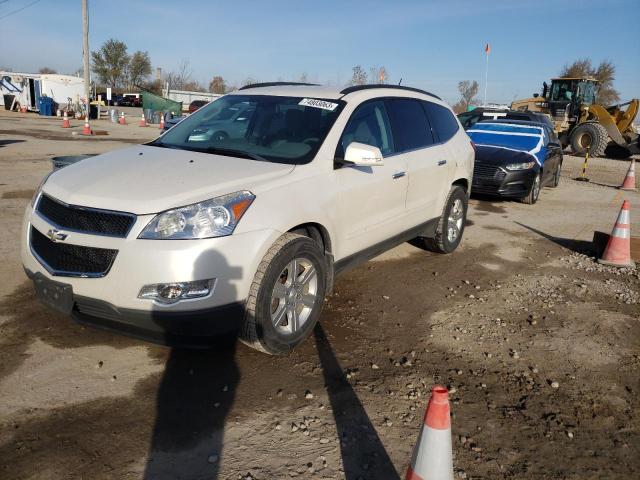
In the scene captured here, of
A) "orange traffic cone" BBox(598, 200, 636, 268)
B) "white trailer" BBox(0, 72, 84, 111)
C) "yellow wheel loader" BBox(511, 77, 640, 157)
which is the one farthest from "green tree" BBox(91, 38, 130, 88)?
"orange traffic cone" BBox(598, 200, 636, 268)

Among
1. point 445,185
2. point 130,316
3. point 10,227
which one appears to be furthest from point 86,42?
point 130,316

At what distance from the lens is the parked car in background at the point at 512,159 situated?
9.91m

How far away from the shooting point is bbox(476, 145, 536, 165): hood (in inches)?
391

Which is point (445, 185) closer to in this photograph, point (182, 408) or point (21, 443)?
point (182, 408)

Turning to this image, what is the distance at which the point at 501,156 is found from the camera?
10039mm

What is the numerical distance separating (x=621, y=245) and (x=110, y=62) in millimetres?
71701

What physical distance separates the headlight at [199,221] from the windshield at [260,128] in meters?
0.81

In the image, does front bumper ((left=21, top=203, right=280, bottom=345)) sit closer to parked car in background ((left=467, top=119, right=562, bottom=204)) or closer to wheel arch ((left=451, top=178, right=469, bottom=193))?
wheel arch ((left=451, top=178, right=469, bottom=193))

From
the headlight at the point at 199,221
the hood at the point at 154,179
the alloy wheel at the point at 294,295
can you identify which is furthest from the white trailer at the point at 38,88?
the headlight at the point at 199,221

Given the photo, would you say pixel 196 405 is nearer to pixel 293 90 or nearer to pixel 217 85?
pixel 293 90

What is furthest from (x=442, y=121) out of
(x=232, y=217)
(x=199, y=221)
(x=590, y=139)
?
(x=590, y=139)

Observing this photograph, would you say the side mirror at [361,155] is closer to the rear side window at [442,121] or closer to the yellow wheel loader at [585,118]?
the rear side window at [442,121]

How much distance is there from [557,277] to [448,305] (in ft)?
5.61

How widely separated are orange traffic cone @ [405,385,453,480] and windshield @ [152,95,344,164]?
2.22 metres
